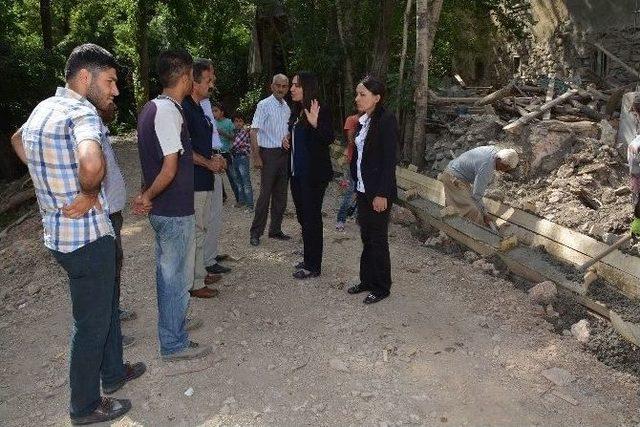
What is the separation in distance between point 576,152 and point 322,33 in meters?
5.53

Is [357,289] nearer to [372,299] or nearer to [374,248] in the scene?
[372,299]

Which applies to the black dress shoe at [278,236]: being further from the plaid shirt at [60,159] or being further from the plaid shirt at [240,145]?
the plaid shirt at [60,159]

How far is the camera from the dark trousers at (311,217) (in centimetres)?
477

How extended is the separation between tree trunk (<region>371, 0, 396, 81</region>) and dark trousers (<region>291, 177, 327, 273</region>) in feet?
17.7

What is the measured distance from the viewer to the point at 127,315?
4.28m

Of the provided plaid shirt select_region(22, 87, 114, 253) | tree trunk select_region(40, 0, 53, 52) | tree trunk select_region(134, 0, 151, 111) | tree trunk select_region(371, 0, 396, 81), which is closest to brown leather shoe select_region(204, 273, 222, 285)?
plaid shirt select_region(22, 87, 114, 253)

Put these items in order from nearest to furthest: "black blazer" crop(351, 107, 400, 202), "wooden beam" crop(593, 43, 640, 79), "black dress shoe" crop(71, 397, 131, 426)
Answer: "black dress shoe" crop(71, 397, 131, 426)
"black blazer" crop(351, 107, 400, 202)
"wooden beam" crop(593, 43, 640, 79)

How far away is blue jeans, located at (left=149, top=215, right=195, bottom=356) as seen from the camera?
3344 mm

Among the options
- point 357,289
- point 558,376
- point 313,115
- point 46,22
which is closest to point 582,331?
point 558,376

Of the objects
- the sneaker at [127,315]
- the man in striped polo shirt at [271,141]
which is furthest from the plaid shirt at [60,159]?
the man in striped polo shirt at [271,141]

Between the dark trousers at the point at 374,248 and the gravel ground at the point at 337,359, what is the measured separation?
0.68 ft

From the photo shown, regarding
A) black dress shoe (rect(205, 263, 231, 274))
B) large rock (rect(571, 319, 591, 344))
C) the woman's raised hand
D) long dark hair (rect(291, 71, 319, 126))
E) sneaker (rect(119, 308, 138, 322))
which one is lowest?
sneaker (rect(119, 308, 138, 322))

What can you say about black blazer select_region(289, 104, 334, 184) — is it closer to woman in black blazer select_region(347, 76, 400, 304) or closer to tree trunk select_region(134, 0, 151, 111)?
woman in black blazer select_region(347, 76, 400, 304)

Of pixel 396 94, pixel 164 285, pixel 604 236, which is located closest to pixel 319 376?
pixel 164 285
